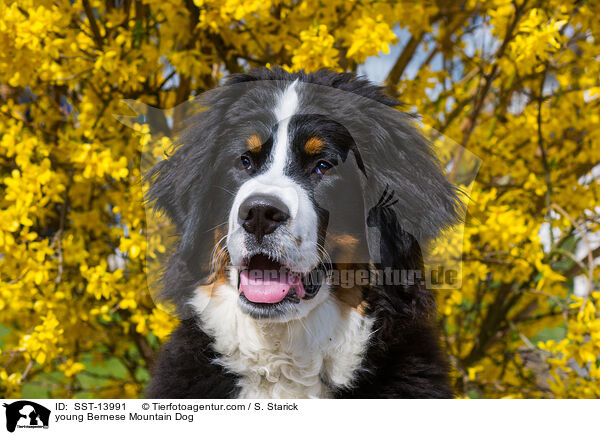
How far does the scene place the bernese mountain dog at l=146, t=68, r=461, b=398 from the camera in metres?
1.97

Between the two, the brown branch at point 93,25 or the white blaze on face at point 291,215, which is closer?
the white blaze on face at point 291,215

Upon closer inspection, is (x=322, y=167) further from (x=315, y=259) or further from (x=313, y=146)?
(x=315, y=259)

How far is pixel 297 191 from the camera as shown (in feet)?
6.22

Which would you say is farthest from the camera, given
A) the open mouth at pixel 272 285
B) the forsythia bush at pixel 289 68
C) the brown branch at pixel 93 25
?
the brown branch at pixel 93 25

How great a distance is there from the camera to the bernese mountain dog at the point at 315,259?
6.48 feet

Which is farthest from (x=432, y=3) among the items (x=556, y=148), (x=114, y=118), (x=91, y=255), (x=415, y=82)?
(x=91, y=255)

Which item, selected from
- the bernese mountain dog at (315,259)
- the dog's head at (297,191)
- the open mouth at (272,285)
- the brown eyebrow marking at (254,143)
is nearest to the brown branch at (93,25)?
the dog's head at (297,191)

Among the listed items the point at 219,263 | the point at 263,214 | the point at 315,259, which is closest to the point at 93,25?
the point at 219,263

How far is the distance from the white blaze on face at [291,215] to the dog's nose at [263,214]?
0.06 ft

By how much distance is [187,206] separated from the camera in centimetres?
222

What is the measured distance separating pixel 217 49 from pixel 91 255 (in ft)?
3.97

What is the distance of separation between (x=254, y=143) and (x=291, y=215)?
0.34 meters

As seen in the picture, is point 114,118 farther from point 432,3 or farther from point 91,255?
point 432,3
